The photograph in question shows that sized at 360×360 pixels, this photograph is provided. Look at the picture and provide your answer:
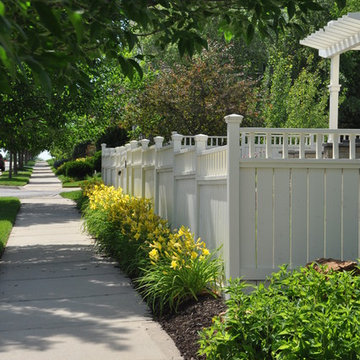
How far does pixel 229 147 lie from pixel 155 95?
16.6 metres

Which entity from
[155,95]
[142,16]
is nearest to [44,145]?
[155,95]

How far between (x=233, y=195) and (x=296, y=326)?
2707 mm

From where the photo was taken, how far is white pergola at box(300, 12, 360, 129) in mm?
10930

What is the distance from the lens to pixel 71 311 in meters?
6.48

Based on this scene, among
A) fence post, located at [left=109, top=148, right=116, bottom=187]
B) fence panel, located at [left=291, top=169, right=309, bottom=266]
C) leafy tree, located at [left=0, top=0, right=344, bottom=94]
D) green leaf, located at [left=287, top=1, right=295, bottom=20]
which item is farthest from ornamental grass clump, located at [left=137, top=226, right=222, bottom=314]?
fence post, located at [left=109, top=148, right=116, bottom=187]

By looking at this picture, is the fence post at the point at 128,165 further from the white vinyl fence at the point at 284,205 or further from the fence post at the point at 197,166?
the white vinyl fence at the point at 284,205

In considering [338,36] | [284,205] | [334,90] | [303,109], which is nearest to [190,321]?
[284,205]

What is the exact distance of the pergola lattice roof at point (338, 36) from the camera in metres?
10.8

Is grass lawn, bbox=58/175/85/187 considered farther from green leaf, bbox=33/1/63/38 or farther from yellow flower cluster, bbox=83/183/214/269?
green leaf, bbox=33/1/63/38

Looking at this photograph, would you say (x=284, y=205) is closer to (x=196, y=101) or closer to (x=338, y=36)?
(x=338, y=36)

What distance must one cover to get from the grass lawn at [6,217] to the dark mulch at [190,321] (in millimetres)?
5338

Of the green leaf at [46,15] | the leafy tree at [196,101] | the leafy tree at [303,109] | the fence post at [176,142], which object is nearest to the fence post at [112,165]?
the leafy tree at [196,101]

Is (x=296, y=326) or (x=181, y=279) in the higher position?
(x=296, y=326)

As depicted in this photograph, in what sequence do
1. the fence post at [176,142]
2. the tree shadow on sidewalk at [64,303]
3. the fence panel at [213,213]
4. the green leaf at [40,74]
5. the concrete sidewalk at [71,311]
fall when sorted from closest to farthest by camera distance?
the green leaf at [40,74] < the concrete sidewalk at [71,311] < the tree shadow on sidewalk at [64,303] < the fence panel at [213,213] < the fence post at [176,142]
